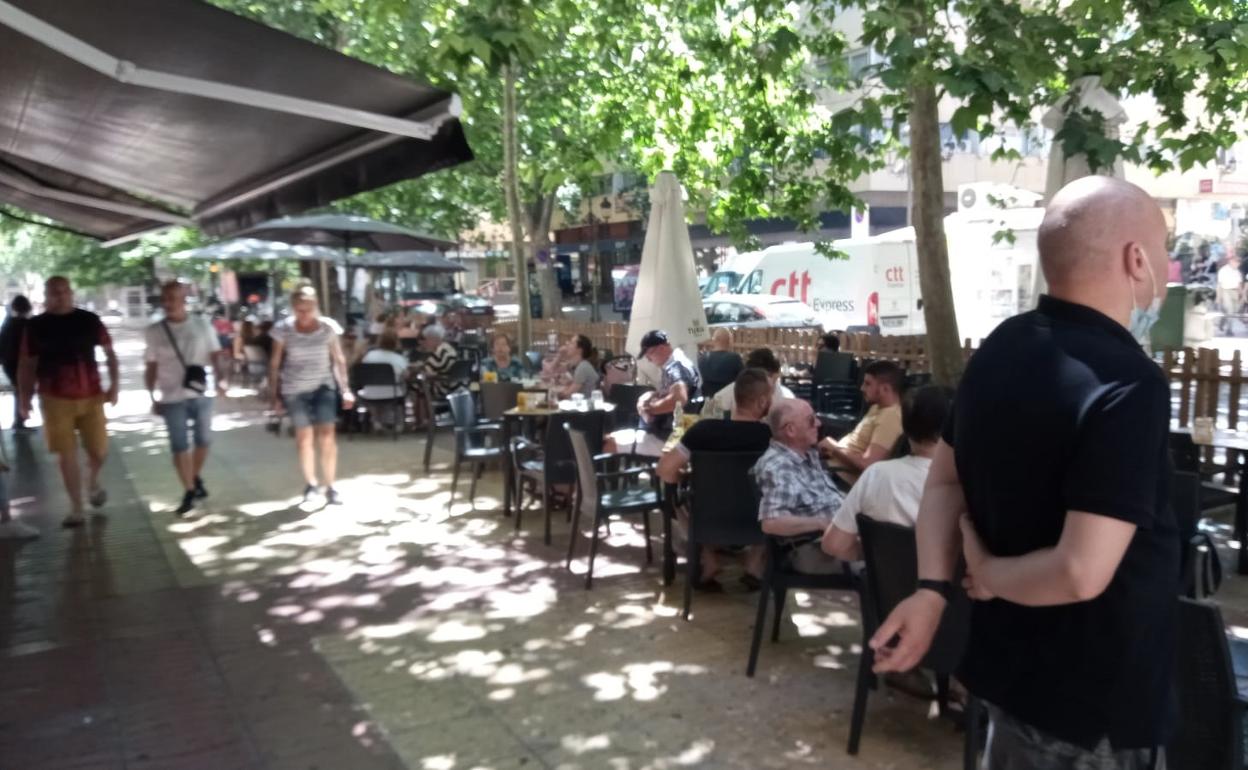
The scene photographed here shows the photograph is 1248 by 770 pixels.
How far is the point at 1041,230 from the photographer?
186 cm

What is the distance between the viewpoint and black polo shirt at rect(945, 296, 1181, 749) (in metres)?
1.63

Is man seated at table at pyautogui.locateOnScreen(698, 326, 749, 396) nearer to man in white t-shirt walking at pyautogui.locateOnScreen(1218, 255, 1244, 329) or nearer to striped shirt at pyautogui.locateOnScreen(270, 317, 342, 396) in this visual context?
striped shirt at pyautogui.locateOnScreen(270, 317, 342, 396)

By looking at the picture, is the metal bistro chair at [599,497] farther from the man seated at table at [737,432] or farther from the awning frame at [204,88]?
the awning frame at [204,88]

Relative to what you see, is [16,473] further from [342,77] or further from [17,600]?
[342,77]

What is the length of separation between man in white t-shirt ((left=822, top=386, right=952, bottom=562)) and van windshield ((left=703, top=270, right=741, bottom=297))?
2221 centimetres

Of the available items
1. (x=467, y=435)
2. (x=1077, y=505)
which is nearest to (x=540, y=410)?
(x=467, y=435)

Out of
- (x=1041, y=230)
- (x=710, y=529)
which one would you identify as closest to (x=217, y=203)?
(x=710, y=529)

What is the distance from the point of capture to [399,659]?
4980mm

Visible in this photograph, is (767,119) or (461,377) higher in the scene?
(767,119)

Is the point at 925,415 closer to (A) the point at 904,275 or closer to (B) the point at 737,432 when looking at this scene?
(B) the point at 737,432

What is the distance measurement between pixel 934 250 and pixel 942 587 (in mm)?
6274

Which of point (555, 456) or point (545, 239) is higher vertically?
point (545, 239)

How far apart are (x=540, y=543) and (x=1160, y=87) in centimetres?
502

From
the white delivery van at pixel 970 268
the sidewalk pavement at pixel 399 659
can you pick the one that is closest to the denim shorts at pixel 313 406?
the sidewalk pavement at pixel 399 659
